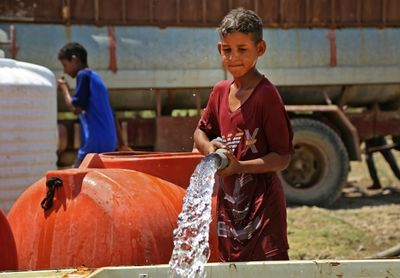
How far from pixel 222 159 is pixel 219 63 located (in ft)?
20.8

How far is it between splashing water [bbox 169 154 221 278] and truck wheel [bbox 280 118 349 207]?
6592mm

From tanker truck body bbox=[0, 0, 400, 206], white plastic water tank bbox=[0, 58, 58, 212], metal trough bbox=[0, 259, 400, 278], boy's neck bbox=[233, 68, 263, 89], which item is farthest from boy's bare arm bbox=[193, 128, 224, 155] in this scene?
tanker truck body bbox=[0, 0, 400, 206]

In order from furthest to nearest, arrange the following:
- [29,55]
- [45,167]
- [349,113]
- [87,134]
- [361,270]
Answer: [349,113] < [29,55] < [87,134] < [45,167] < [361,270]

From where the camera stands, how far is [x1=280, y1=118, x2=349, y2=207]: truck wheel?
30.9ft

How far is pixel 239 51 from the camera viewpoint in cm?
291

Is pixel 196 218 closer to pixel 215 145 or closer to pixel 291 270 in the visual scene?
pixel 215 145

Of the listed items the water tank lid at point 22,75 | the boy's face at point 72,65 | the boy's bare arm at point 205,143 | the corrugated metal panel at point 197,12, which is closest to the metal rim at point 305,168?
the corrugated metal panel at point 197,12

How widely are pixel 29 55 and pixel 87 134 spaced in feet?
7.94

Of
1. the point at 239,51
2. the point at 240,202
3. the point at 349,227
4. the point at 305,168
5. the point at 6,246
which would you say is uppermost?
the point at 239,51

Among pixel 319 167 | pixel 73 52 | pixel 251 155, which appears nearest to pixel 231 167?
pixel 251 155

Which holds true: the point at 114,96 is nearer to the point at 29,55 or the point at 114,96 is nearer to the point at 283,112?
the point at 29,55

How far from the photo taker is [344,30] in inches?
373

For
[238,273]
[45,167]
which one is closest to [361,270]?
[238,273]

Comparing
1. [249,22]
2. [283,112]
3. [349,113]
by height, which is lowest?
[349,113]
